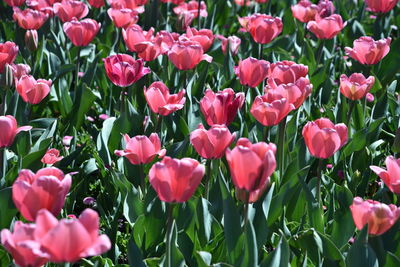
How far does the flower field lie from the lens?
1.66 metres

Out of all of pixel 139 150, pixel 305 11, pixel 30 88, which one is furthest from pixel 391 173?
pixel 305 11

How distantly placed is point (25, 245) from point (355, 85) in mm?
1624

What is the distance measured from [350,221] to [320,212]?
0.10 metres

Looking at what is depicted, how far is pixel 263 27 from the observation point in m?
3.19

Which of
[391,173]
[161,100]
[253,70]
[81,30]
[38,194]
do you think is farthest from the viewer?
[81,30]

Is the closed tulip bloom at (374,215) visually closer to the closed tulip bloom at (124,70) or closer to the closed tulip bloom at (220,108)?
the closed tulip bloom at (220,108)

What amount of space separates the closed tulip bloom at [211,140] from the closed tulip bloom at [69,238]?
0.65 m

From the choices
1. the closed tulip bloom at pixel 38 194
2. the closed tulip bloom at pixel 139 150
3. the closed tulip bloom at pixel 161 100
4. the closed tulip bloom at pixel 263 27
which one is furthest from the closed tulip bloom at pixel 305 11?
Result: the closed tulip bloom at pixel 38 194

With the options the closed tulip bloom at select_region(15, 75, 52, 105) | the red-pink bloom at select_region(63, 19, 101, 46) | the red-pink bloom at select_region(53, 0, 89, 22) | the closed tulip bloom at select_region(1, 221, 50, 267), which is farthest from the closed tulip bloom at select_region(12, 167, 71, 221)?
the red-pink bloom at select_region(53, 0, 89, 22)

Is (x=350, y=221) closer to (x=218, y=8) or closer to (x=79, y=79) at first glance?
(x=79, y=79)

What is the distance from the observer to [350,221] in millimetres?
2111

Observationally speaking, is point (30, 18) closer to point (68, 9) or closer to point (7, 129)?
point (68, 9)

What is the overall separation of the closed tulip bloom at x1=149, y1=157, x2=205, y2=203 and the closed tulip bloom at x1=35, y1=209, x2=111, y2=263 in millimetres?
276

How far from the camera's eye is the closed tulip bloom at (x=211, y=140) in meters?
1.96
